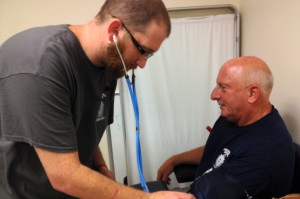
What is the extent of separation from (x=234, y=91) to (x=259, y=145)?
12.1 inches

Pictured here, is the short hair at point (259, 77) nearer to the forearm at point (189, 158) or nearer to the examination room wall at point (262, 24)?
the examination room wall at point (262, 24)

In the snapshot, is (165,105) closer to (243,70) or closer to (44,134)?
(243,70)

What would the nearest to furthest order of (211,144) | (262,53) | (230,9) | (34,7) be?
(211,144) < (262,53) < (34,7) < (230,9)

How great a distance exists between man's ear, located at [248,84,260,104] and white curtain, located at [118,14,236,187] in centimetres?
77

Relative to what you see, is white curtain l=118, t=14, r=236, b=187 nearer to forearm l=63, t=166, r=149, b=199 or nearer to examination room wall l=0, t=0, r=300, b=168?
examination room wall l=0, t=0, r=300, b=168

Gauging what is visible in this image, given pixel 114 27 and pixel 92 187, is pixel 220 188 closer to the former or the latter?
pixel 92 187

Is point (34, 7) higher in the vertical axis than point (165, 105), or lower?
higher

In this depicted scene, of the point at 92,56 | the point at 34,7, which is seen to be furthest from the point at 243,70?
the point at 34,7

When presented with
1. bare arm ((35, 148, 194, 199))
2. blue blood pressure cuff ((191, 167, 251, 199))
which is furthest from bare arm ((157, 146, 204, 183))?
bare arm ((35, 148, 194, 199))

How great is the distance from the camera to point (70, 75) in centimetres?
Result: 80

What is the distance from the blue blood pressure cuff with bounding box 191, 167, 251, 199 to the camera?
1192 mm

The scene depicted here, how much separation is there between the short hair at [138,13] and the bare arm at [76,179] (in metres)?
0.42

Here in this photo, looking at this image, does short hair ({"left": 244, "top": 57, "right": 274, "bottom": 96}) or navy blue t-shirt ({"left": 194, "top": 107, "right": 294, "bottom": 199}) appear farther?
short hair ({"left": 244, "top": 57, "right": 274, "bottom": 96})

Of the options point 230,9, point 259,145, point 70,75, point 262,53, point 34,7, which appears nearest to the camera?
point 70,75
